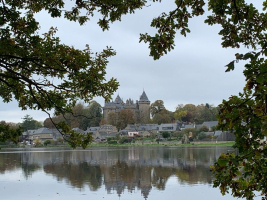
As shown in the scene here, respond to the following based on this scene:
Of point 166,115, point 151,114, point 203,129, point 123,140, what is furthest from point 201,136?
point 151,114

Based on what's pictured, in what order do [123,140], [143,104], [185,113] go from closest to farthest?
1. [123,140]
2. [185,113]
3. [143,104]

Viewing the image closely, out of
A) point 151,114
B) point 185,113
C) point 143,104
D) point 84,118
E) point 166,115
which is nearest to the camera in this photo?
point 84,118

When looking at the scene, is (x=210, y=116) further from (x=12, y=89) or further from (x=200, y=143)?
(x=12, y=89)

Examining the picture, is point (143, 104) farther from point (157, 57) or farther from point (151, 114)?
point (157, 57)

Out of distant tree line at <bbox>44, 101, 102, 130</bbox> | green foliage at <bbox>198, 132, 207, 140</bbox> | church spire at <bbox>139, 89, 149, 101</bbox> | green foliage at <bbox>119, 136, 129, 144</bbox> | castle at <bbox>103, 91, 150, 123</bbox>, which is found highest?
church spire at <bbox>139, 89, 149, 101</bbox>

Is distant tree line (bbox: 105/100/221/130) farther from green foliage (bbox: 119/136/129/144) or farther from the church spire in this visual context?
green foliage (bbox: 119/136/129/144)

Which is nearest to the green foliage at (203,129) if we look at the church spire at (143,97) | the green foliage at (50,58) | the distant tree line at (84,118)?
the distant tree line at (84,118)

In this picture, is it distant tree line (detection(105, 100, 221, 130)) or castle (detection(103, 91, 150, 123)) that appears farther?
castle (detection(103, 91, 150, 123))

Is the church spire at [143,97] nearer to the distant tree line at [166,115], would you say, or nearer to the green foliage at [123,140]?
the distant tree line at [166,115]

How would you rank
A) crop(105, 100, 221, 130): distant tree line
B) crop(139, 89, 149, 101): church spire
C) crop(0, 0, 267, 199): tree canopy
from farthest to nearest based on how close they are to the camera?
crop(139, 89, 149, 101): church spire → crop(105, 100, 221, 130): distant tree line → crop(0, 0, 267, 199): tree canopy

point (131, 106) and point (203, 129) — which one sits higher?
point (131, 106)

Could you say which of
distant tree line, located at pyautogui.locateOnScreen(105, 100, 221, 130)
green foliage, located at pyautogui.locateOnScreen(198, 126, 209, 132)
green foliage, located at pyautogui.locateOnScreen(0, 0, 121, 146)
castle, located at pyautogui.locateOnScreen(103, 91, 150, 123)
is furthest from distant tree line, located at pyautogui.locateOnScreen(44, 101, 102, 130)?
green foliage, located at pyautogui.locateOnScreen(0, 0, 121, 146)

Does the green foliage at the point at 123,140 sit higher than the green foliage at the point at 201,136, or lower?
lower

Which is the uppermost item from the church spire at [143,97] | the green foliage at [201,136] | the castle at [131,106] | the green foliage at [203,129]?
the church spire at [143,97]
